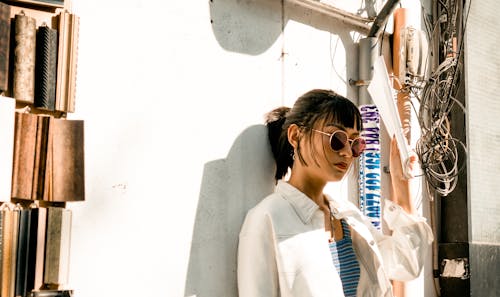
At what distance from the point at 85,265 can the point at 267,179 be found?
130cm

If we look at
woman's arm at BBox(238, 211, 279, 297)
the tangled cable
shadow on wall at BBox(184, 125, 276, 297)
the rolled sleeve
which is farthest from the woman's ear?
the tangled cable

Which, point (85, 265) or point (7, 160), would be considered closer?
point (7, 160)

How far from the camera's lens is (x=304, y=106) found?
11.3ft

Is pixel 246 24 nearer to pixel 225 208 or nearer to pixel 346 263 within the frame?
pixel 225 208

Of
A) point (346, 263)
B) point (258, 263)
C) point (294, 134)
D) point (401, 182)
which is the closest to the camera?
point (258, 263)

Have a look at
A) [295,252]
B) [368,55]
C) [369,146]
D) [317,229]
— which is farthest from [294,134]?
[368,55]

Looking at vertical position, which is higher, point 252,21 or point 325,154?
point 252,21

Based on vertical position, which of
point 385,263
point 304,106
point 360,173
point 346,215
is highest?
point 304,106

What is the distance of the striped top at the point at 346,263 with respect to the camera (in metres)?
3.54

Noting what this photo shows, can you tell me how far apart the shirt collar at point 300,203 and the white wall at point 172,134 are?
27cm

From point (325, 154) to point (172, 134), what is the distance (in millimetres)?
791

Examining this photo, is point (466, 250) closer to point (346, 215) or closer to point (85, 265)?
point (346, 215)

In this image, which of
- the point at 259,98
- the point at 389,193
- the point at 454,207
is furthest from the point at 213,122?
the point at 454,207

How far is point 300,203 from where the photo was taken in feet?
11.1
